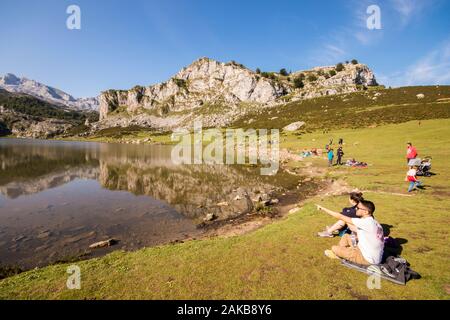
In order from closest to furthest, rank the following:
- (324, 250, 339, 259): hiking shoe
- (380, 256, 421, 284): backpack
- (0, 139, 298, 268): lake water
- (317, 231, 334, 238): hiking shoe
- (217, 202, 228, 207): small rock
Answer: (380, 256, 421, 284): backpack
(324, 250, 339, 259): hiking shoe
(317, 231, 334, 238): hiking shoe
(0, 139, 298, 268): lake water
(217, 202, 228, 207): small rock

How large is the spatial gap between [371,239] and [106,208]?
2449 centimetres

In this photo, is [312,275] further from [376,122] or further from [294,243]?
[376,122]

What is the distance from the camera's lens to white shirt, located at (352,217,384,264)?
9000 millimetres

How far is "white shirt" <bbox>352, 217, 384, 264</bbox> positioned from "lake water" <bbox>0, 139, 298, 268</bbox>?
1206cm

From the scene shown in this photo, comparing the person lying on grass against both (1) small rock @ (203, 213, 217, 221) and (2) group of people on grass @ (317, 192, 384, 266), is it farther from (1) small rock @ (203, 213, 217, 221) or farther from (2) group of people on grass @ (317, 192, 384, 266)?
(1) small rock @ (203, 213, 217, 221)

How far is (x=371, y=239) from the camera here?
29.7 ft

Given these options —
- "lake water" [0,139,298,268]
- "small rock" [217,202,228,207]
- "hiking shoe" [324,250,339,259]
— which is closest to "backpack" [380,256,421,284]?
"hiking shoe" [324,250,339,259]

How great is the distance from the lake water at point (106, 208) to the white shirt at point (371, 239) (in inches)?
475

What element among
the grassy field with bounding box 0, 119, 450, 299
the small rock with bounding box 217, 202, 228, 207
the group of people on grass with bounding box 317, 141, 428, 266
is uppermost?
the group of people on grass with bounding box 317, 141, 428, 266

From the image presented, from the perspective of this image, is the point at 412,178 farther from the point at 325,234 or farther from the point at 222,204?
the point at 222,204

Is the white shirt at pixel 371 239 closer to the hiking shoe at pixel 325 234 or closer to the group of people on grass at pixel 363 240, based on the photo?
the group of people on grass at pixel 363 240

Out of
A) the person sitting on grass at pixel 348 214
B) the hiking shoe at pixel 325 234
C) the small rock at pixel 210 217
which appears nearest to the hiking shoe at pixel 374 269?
the person sitting on grass at pixel 348 214
